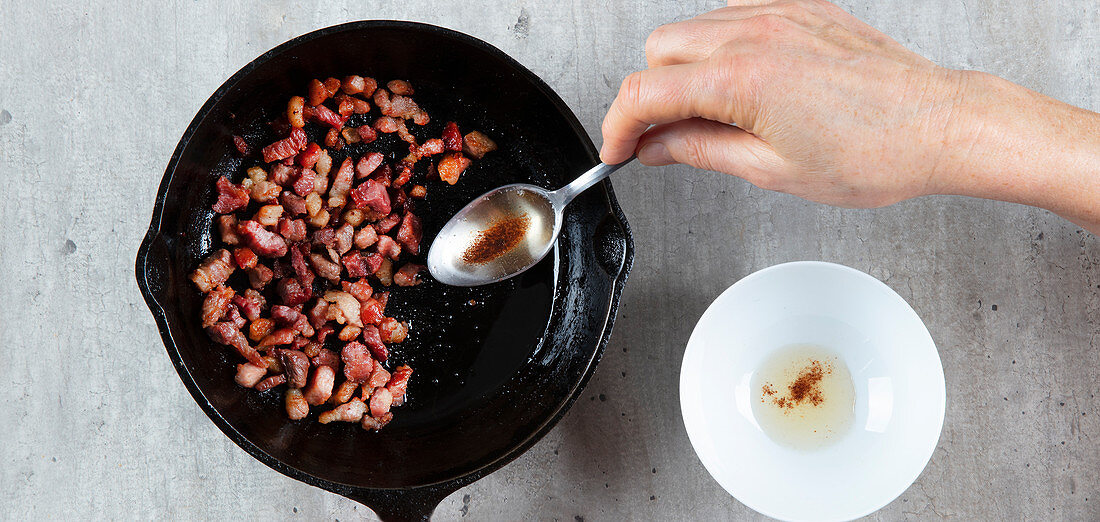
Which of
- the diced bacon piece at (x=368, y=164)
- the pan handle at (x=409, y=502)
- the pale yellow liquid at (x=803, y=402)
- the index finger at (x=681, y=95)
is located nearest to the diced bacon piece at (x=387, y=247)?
the diced bacon piece at (x=368, y=164)

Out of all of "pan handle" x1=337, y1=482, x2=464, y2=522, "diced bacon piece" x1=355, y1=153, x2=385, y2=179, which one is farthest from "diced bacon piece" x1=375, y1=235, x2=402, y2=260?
"pan handle" x1=337, y1=482, x2=464, y2=522

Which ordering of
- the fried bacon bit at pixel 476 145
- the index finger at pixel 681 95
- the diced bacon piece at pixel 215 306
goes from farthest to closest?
the fried bacon bit at pixel 476 145 < the diced bacon piece at pixel 215 306 < the index finger at pixel 681 95

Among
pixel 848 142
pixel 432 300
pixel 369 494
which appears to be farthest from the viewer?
pixel 432 300

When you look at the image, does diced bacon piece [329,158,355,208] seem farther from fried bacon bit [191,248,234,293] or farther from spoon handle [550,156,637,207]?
spoon handle [550,156,637,207]

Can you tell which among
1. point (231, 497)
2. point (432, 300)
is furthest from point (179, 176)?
point (231, 497)

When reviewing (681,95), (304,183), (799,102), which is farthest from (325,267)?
(799,102)

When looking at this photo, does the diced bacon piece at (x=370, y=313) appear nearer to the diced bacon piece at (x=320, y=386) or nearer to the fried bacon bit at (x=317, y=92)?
the diced bacon piece at (x=320, y=386)

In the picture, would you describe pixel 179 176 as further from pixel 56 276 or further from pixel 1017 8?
pixel 1017 8
